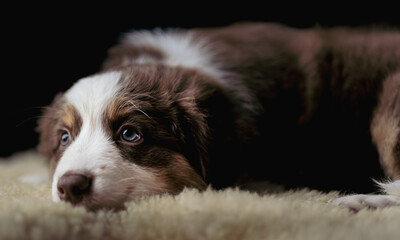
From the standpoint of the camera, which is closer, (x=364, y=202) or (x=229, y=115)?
(x=364, y=202)

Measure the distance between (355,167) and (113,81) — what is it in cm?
140

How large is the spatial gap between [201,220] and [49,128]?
146 centimetres

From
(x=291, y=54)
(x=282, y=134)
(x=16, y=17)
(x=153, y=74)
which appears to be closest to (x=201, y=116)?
(x=153, y=74)

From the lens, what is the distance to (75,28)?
4031mm

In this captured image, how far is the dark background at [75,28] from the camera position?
388 centimetres

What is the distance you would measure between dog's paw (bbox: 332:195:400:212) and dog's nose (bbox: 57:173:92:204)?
3.45 feet

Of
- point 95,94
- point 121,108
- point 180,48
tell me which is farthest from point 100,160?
point 180,48

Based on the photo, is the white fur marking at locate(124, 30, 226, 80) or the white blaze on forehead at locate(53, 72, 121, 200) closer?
the white blaze on forehead at locate(53, 72, 121, 200)

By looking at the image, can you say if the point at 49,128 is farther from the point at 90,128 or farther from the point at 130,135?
the point at 130,135

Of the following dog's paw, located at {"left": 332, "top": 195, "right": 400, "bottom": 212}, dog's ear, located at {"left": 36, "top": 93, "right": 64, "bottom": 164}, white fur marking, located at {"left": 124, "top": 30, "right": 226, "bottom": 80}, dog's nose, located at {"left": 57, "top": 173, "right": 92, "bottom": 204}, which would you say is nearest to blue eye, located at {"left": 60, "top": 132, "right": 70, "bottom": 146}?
dog's ear, located at {"left": 36, "top": 93, "right": 64, "bottom": 164}

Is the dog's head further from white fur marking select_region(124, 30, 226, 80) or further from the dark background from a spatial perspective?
the dark background

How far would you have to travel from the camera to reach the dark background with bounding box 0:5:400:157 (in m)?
3.88

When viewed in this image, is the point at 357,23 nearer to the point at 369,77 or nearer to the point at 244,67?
the point at 369,77

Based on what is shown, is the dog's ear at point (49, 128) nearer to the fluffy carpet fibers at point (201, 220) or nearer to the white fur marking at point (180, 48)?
the white fur marking at point (180, 48)
